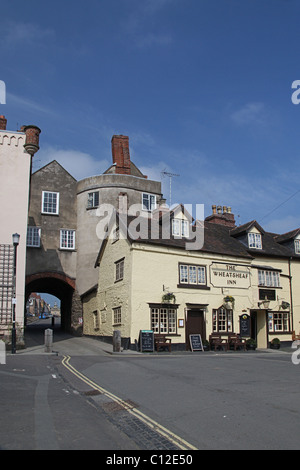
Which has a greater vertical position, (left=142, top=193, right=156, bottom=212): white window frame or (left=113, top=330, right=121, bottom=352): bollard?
(left=142, top=193, right=156, bottom=212): white window frame

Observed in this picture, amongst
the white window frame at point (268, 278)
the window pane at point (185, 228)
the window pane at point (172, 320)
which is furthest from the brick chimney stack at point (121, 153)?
the window pane at point (172, 320)

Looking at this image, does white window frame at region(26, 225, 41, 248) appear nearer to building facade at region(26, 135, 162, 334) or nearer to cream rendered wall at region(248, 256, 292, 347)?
building facade at region(26, 135, 162, 334)

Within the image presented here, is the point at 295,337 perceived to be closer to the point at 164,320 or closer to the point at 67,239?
the point at 164,320

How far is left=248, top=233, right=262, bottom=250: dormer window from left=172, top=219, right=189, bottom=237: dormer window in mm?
6080

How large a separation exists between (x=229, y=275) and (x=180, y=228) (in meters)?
4.32

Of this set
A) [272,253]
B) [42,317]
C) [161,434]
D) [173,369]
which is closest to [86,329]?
[272,253]

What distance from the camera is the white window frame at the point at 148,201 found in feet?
118

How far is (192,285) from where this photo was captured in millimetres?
24812

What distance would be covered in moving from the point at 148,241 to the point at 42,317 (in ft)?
265

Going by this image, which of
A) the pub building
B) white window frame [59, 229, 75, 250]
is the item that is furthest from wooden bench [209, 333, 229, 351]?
white window frame [59, 229, 75, 250]

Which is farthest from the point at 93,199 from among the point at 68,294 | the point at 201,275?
the point at 201,275

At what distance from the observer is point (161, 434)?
6598mm

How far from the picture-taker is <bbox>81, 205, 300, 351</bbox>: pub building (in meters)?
23.4

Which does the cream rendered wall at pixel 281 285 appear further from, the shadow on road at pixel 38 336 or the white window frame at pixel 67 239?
the white window frame at pixel 67 239
